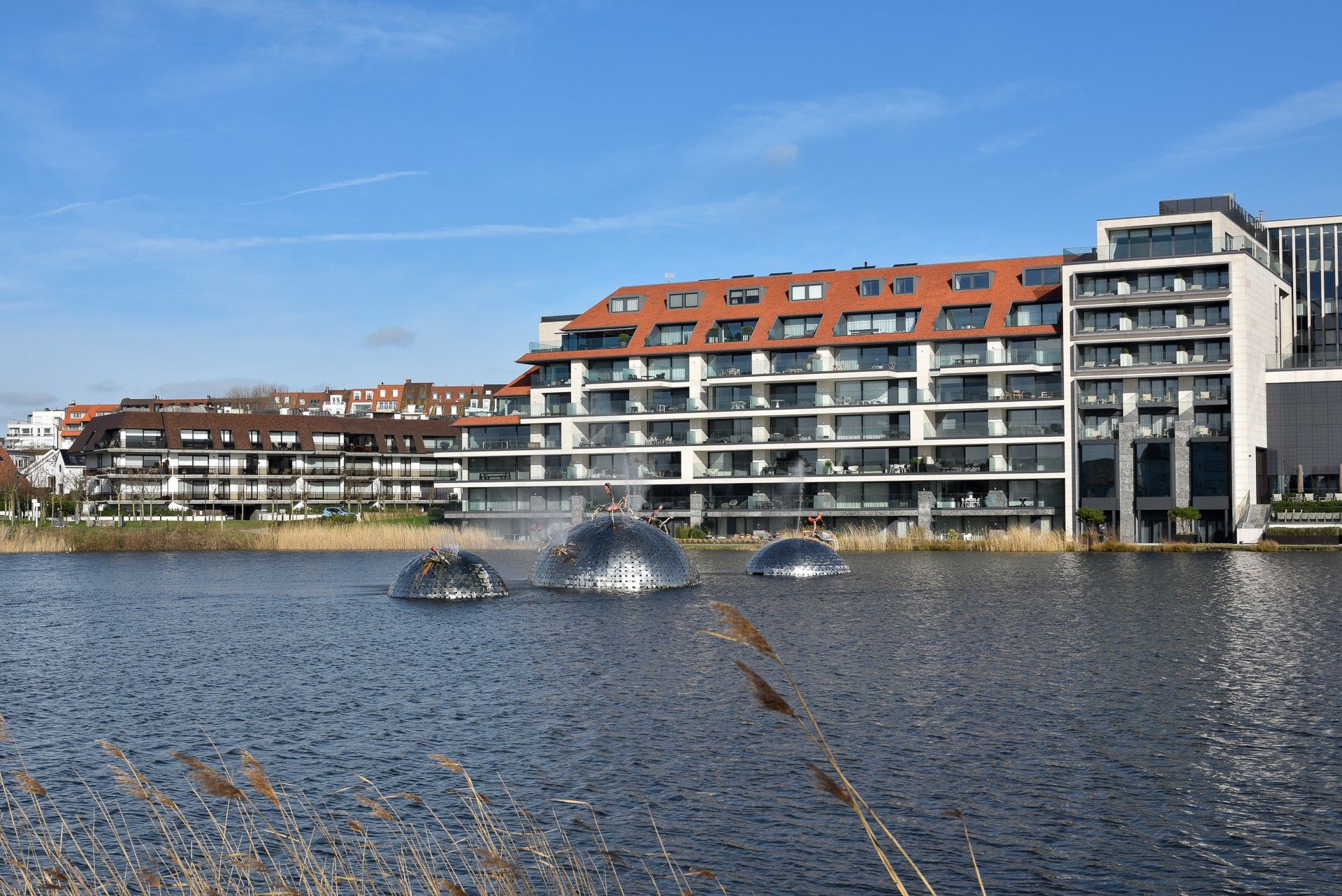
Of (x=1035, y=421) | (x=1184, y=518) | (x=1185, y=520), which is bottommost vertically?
(x=1185, y=520)

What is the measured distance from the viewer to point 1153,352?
8500 cm

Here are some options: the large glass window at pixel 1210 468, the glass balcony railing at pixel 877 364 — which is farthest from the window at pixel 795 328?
the large glass window at pixel 1210 468

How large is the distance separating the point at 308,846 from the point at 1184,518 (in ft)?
251

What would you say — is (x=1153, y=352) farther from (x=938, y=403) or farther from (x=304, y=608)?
(x=304, y=608)

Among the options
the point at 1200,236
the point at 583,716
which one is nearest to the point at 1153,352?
the point at 1200,236

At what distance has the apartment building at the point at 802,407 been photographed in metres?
88.3

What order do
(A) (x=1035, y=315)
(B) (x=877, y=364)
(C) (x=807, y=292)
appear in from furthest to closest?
(C) (x=807, y=292), (B) (x=877, y=364), (A) (x=1035, y=315)

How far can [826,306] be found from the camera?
3799 inches

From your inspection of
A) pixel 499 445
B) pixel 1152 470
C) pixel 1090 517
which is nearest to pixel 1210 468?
pixel 1152 470

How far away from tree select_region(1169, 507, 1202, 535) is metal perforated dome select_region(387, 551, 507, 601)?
49526 mm

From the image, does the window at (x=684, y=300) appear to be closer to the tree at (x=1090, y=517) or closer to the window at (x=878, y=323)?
the window at (x=878, y=323)

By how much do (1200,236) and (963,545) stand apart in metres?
25.6

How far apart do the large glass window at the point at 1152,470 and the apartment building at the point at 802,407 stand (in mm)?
4700

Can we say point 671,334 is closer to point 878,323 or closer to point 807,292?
point 807,292
